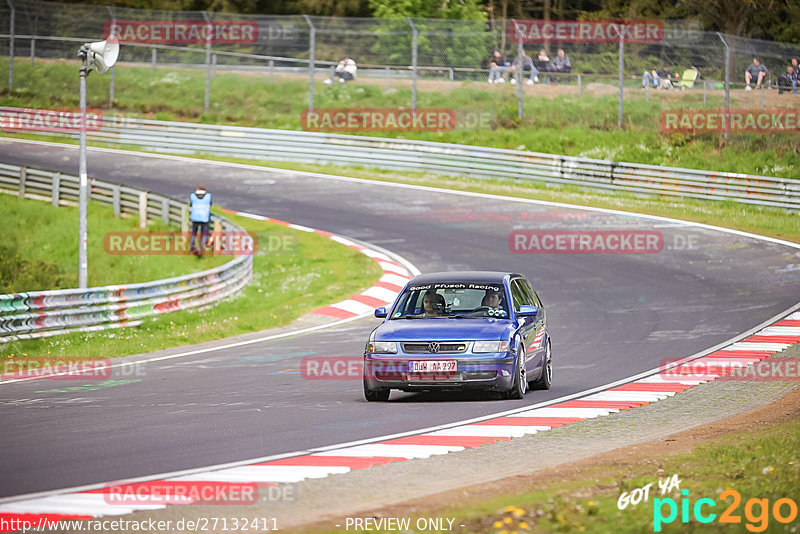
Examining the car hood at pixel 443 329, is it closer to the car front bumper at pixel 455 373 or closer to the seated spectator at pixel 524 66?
the car front bumper at pixel 455 373

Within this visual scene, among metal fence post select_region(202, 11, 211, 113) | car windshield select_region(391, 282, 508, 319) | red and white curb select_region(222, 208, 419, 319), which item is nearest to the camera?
car windshield select_region(391, 282, 508, 319)

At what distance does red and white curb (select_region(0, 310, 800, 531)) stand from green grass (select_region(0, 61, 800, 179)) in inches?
794

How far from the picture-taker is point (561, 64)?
35.9 metres

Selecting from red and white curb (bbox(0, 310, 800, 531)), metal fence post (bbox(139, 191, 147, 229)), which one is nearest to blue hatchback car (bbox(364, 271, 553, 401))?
red and white curb (bbox(0, 310, 800, 531))

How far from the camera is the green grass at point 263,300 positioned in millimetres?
18172

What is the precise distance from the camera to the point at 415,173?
36719 mm

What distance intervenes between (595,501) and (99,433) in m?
5.18

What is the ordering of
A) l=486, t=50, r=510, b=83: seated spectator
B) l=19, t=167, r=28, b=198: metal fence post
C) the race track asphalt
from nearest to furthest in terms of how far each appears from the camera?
1. the race track asphalt
2. l=19, t=167, r=28, b=198: metal fence post
3. l=486, t=50, r=510, b=83: seated spectator

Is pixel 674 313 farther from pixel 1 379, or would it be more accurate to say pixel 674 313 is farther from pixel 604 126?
pixel 604 126

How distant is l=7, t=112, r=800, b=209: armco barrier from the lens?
31.2 meters

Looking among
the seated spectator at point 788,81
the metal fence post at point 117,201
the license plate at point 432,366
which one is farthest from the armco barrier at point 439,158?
the license plate at point 432,366

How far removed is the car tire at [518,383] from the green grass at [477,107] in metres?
22.1

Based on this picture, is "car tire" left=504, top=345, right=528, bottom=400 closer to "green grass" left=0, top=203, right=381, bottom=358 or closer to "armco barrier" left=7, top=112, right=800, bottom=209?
"green grass" left=0, top=203, right=381, bottom=358

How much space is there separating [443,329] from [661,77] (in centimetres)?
2440
